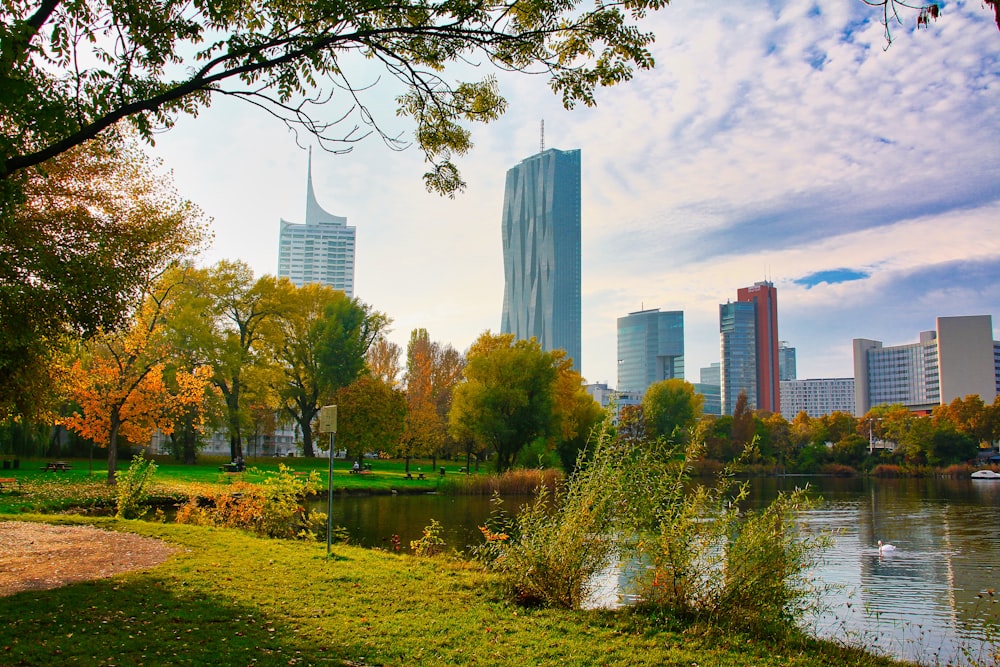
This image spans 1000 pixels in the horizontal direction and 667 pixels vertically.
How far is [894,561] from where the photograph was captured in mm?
18031

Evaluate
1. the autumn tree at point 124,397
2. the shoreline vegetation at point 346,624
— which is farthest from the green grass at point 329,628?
the autumn tree at point 124,397

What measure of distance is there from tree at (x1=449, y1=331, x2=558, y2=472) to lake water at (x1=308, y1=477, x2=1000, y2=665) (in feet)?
32.2

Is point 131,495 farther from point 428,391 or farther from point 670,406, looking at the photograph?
point 670,406

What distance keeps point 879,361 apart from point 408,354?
17704 cm

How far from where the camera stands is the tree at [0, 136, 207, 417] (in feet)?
32.1

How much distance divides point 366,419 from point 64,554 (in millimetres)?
31996

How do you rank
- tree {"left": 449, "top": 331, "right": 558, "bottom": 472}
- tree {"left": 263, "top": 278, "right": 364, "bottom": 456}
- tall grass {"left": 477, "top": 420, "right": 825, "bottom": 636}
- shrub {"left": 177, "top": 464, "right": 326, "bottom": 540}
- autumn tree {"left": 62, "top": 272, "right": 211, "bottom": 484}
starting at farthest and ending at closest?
tree {"left": 263, "top": 278, "right": 364, "bottom": 456}
tree {"left": 449, "top": 331, "right": 558, "bottom": 472}
autumn tree {"left": 62, "top": 272, "right": 211, "bottom": 484}
shrub {"left": 177, "top": 464, "right": 326, "bottom": 540}
tall grass {"left": 477, "top": 420, "right": 825, "bottom": 636}

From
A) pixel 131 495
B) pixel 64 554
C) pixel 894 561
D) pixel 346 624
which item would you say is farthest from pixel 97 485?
pixel 894 561

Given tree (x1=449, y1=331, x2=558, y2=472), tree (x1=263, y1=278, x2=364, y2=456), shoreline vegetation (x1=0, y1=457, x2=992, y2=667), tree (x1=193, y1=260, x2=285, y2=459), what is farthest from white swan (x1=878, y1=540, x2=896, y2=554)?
tree (x1=263, y1=278, x2=364, y2=456)

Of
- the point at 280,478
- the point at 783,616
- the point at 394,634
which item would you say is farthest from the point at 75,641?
the point at 280,478

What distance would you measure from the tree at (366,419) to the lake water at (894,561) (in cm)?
845

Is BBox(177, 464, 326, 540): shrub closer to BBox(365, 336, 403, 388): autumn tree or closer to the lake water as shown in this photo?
the lake water

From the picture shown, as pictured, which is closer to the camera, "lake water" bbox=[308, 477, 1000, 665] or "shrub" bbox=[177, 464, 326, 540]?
"lake water" bbox=[308, 477, 1000, 665]

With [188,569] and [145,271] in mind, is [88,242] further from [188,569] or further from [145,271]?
[188,569]
